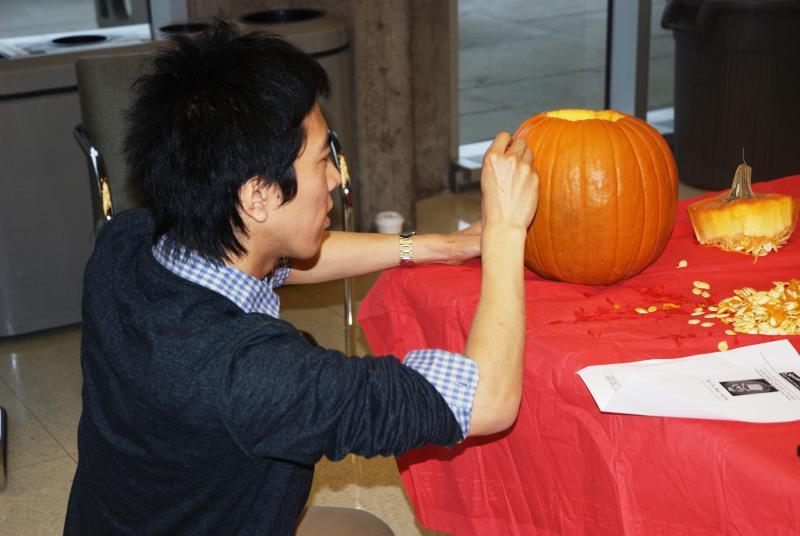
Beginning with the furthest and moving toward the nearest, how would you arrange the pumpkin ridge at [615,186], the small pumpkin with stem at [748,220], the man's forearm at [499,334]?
the small pumpkin with stem at [748,220]
the pumpkin ridge at [615,186]
the man's forearm at [499,334]

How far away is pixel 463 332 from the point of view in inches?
55.7

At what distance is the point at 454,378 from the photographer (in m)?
1.09

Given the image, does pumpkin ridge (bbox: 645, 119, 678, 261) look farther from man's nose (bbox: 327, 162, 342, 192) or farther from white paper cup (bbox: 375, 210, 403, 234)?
white paper cup (bbox: 375, 210, 403, 234)

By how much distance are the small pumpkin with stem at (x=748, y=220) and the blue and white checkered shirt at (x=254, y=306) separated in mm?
596

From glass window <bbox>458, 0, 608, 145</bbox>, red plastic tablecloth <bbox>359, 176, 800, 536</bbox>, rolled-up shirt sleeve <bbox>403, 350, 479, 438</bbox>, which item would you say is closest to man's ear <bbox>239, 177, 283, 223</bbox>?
rolled-up shirt sleeve <bbox>403, 350, 479, 438</bbox>

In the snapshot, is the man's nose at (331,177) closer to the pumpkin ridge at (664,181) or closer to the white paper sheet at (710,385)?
the white paper sheet at (710,385)

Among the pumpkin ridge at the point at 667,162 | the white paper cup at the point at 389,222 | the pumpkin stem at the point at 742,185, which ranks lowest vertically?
the white paper cup at the point at 389,222

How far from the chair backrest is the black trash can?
7.47 feet

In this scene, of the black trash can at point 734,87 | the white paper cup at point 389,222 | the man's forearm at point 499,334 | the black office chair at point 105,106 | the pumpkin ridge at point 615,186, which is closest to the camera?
the man's forearm at point 499,334

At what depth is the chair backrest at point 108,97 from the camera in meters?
2.42

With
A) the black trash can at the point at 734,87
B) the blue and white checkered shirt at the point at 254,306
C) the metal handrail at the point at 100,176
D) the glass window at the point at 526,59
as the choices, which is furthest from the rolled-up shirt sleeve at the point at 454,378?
the glass window at the point at 526,59

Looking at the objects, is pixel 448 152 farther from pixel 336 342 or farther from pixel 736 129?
pixel 336 342

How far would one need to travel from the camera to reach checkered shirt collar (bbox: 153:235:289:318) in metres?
1.10

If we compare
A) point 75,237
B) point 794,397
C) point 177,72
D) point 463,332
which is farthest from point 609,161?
point 75,237
